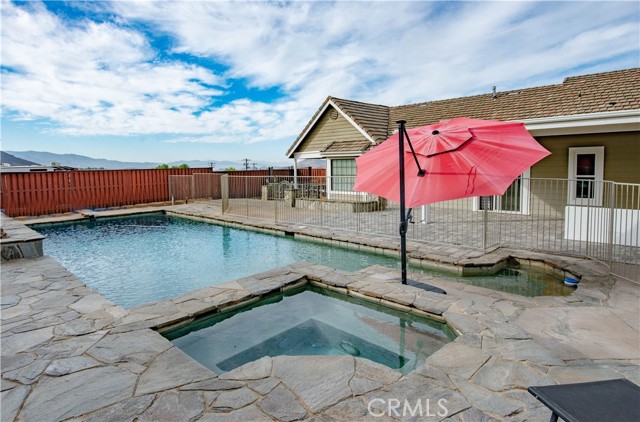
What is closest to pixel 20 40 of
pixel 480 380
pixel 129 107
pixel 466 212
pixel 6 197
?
pixel 6 197

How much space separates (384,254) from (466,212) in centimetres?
576

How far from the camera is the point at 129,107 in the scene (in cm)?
1942

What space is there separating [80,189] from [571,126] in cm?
1862

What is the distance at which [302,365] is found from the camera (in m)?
3.14

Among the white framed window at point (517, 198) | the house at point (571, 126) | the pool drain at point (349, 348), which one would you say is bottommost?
the pool drain at point (349, 348)

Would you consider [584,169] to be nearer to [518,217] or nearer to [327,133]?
[518,217]

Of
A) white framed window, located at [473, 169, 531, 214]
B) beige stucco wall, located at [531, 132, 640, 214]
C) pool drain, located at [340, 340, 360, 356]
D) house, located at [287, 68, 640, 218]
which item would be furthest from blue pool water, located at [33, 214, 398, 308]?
beige stucco wall, located at [531, 132, 640, 214]

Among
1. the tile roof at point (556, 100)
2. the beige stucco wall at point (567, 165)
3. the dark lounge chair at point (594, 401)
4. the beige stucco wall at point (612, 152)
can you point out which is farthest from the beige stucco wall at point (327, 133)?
the dark lounge chair at point (594, 401)

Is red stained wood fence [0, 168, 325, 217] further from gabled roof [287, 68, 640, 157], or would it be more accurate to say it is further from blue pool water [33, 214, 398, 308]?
gabled roof [287, 68, 640, 157]

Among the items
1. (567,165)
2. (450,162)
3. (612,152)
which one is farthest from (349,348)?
(612,152)

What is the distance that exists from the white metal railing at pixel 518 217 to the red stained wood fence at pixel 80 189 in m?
3.69

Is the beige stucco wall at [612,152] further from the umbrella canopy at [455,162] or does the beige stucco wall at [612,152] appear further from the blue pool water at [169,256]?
the umbrella canopy at [455,162]

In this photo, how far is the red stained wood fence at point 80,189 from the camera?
14.1 m

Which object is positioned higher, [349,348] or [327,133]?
[327,133]
